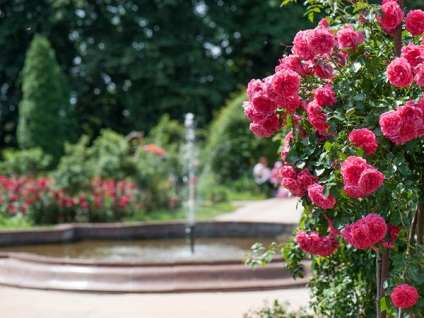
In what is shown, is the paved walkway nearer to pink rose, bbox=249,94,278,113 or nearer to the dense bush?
pink rose, bbox=249,94,278,113

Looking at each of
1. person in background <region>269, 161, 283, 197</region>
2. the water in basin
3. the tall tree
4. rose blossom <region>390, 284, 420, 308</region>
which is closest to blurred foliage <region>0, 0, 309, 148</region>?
the tall tree

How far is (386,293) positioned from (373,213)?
0.40 metres

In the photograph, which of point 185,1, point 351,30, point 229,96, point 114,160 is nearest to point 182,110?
point 229,96

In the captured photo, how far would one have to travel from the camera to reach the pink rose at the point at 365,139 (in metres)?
3.26

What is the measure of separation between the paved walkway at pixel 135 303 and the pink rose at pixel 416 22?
12.1 ft

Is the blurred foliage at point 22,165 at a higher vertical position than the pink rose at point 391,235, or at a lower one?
higher

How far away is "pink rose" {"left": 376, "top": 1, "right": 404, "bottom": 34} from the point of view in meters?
3.46

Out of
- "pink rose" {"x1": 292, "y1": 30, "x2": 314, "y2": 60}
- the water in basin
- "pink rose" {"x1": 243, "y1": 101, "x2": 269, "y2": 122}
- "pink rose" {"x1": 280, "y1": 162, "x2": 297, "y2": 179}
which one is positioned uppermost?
"pink rose" {"x1": 292, "y1": 30, "x2": 314, "y2": 60}

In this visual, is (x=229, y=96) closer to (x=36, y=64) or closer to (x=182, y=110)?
(x=182, y=110)

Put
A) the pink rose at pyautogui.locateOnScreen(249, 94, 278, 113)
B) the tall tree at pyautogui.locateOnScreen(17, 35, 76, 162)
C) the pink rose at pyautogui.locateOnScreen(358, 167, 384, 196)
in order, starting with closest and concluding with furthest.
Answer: the pink rose at pyautogui.locateOnScreen(358, 167, 384, 196) → the pink rose at pyautogui.locateOnScreen(249, 94, 278, 113) → the tall tree at pyautogui.locateOnScreen(17, 35, 76, 162)

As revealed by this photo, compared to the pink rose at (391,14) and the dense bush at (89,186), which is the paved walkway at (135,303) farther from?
the dense bush at (89,186)

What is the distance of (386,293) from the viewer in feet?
10.9

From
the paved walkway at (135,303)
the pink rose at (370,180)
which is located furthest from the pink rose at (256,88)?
the paved walkway at (135,303)

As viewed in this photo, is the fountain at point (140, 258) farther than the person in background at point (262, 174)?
No
